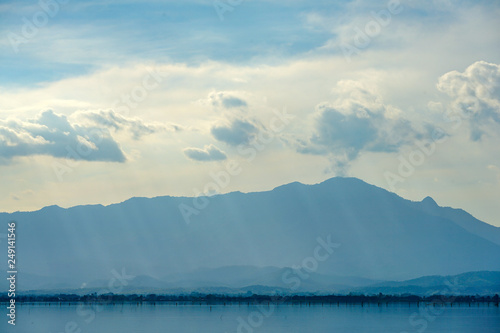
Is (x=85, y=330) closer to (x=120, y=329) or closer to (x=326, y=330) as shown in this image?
(x=120, y=329)

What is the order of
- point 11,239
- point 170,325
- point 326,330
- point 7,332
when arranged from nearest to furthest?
1. point 11,239
2. point 7,332
3. point 326,330
4. point 170,325

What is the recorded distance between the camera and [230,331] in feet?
438

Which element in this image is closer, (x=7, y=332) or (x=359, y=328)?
(x=7, y=332)

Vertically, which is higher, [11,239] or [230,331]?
[11,239]

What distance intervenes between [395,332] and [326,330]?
15254 millimetres

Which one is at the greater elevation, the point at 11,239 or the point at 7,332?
the point at 11,239

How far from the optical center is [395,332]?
5133 inches

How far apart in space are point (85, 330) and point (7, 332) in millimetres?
16114

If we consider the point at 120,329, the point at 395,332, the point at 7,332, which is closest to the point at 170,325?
the point at 120,329

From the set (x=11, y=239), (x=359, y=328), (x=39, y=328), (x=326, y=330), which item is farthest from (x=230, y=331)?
(x=11, y=239)

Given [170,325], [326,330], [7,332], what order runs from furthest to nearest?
[170,325] < [326,330] < [7,332]

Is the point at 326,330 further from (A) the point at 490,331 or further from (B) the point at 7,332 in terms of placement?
(B) the point at 7,332

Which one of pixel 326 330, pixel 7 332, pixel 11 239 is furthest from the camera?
pixel 326 330

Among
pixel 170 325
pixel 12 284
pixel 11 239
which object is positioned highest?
pixel 11 239
